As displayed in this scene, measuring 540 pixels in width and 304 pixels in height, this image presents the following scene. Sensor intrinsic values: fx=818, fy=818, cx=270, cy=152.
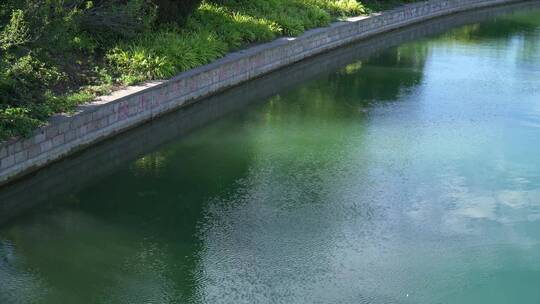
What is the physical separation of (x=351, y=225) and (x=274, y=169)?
2.08 meters

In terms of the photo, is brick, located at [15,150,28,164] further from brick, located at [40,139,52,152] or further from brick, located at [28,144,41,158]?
brick, located at [40,139,52,152]

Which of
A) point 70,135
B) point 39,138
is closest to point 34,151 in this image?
point 39,138

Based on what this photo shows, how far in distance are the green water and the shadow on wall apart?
34 mm

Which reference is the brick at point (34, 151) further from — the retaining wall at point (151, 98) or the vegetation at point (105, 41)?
the vegetation at point (105, 41)

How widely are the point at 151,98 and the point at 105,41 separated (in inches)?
77.4

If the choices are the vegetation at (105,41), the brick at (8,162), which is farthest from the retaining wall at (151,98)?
the vegetation at (105,41)

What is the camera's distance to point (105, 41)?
45.2ft

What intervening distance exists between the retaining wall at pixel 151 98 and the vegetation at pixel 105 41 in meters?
0.24

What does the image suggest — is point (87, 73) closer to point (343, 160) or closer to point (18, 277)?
point (343, 160)

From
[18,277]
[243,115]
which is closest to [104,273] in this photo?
[18,277]

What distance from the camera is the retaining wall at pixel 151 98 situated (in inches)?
386

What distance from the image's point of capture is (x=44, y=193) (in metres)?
9.63

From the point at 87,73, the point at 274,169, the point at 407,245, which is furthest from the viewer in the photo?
the point at 87,73

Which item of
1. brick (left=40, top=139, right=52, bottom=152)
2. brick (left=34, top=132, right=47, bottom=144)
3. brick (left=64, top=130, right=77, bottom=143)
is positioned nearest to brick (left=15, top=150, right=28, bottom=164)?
brick (left=34, top=132, right=47, bottom=144)
